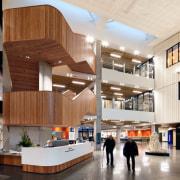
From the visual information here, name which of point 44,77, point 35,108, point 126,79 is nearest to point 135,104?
point 126,79

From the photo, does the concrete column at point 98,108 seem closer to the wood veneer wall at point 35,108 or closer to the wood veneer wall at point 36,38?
the wood veneer wall at point 36,38

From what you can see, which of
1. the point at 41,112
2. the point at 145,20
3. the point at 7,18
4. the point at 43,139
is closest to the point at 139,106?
the point at 145,20

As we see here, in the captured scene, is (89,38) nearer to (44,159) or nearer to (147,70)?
(147,70)

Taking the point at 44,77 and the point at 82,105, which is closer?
the point at 44,77

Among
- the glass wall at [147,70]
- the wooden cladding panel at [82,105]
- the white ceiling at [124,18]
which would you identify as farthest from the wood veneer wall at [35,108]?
the glass wall at [147,70]

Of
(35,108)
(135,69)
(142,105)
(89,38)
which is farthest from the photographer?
(135,69)

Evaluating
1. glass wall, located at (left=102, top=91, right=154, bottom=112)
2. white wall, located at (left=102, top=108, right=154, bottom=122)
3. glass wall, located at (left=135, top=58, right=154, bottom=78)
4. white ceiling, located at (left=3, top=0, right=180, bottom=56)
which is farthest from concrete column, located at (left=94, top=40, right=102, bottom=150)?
glass wall, located at (left=135, top=58, right=154, bottom=78)

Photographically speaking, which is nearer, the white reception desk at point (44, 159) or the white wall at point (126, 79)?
the white reception desk at point (44, 159)

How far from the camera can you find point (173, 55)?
68.7ft

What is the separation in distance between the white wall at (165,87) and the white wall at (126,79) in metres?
1.09

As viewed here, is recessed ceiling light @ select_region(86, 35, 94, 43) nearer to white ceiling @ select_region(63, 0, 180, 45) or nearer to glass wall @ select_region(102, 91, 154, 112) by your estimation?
white ceiling @ select_region(63, 0, 180, 45)

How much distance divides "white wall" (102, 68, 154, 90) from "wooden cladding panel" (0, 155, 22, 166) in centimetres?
1235

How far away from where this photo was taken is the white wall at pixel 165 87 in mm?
20391

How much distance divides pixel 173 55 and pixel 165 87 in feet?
11.2
